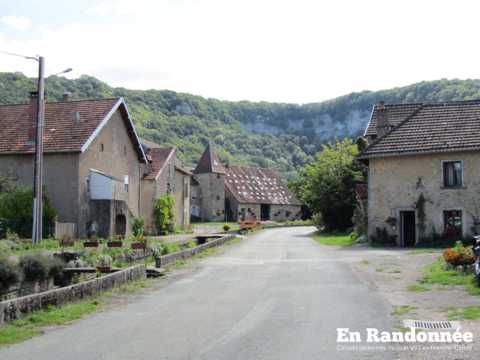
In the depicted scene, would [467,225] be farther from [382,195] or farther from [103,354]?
[103,354]

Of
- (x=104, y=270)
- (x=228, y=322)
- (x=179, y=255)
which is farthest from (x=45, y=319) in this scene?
(x=179, y=255)

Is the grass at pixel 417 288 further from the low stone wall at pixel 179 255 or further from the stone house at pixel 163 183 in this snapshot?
the stone house at pixel 163 183

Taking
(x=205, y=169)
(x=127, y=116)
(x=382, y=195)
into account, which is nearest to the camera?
(x=382, y=195)

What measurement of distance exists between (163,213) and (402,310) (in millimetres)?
39991

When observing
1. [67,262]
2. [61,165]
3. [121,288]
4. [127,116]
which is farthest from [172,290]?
[127,116]

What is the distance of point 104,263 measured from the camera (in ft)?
68.5

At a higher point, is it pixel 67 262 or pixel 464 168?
pixel 464 168

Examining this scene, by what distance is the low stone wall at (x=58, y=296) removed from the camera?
468 inches

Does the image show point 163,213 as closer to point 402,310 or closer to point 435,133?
point 435,133

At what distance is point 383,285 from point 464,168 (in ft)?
63.4

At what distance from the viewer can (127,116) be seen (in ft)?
136

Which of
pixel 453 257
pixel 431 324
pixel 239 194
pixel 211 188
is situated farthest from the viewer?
pixel 239 194

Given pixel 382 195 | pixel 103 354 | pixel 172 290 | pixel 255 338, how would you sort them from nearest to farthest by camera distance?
pixel 103 354 → pixel 255 338 → pixel 172 290 → pixel 382 195

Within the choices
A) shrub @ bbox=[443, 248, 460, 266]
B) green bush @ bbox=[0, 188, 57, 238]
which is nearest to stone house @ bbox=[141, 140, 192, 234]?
green bush @ bbox=[0, 188, 57, 238]
